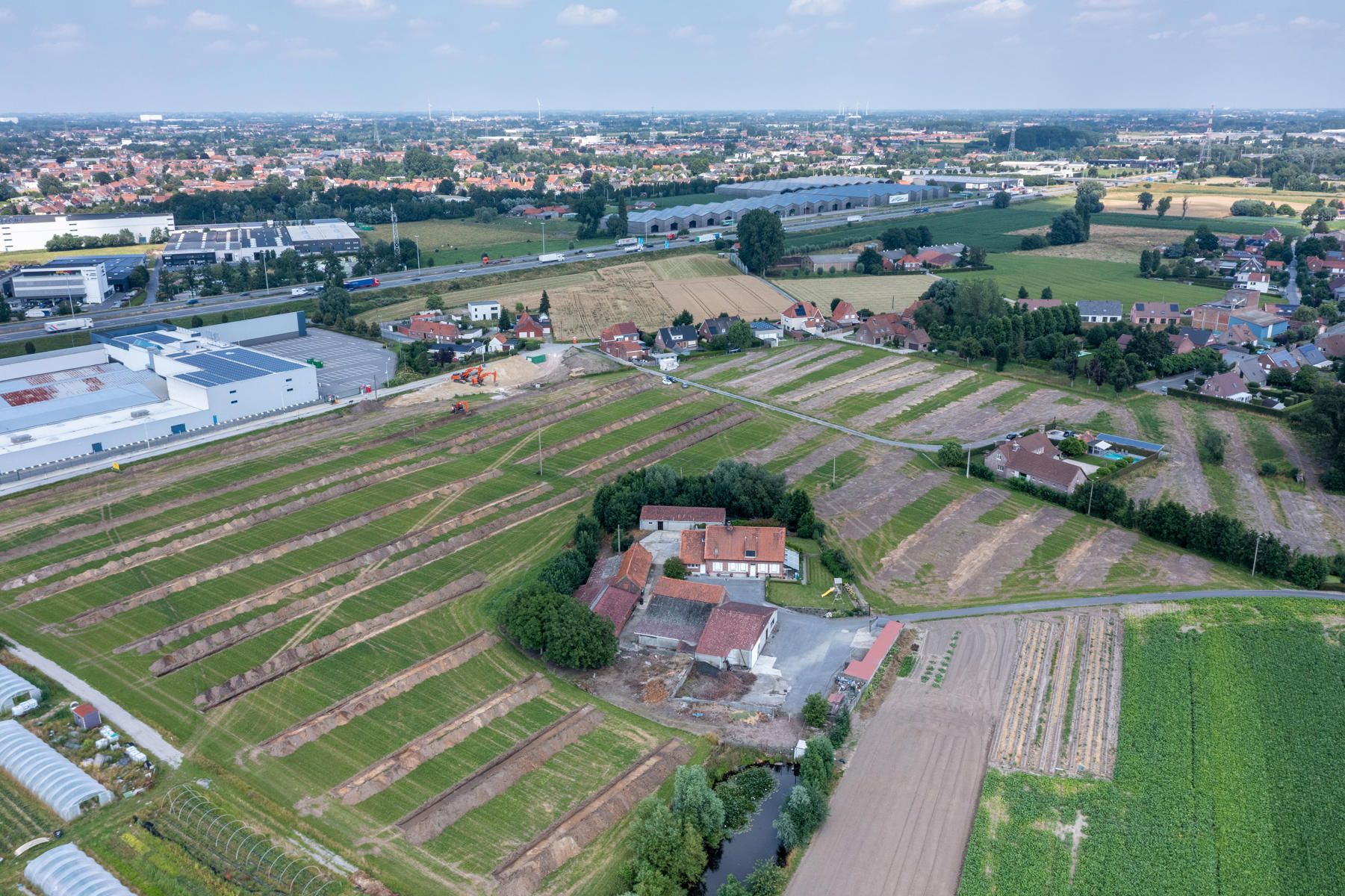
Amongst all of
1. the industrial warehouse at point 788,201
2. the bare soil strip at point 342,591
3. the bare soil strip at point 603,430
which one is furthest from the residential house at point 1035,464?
the industrial warehouse at point 788,201

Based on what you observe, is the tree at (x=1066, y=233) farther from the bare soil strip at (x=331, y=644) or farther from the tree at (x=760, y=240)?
the bare soil strip at (x=331, y=644)

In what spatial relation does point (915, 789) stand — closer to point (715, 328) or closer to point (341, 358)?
point (715, 328)

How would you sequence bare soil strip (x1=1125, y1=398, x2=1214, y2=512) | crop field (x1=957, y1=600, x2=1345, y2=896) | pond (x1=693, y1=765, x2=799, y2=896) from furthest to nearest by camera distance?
bare soil strip (x1=1125, y1=398, x2=1214, y2=512), pond (x1=693, y1=765, x2=799, y2=896), crop field (x1=957, y1=600, x2=1345, y2=896)

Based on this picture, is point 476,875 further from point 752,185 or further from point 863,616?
point 752,185

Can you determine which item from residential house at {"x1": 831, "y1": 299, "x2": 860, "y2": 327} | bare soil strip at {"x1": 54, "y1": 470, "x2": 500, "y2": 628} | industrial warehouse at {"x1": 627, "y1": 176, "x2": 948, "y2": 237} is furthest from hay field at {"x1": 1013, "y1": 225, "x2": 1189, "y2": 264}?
bare soil strip at {"x1": 54, "y1": 470, "x2": 500, "y2": 628}

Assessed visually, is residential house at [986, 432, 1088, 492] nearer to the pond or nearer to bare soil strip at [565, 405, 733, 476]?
bare soil strip at [565, 405, 733, 476]

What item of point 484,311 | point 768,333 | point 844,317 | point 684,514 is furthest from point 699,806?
point 484,311
